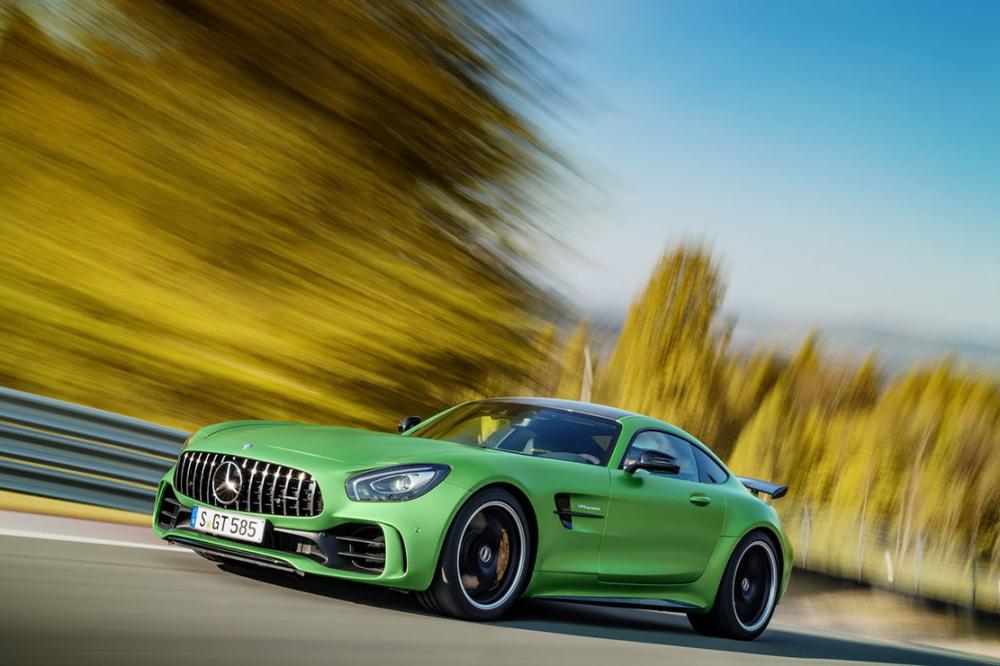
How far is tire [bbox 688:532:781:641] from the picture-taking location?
328 inches

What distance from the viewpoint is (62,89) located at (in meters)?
10.9

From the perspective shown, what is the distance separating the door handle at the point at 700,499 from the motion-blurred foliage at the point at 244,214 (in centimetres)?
392

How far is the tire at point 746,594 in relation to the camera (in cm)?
834

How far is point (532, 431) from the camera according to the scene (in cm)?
757

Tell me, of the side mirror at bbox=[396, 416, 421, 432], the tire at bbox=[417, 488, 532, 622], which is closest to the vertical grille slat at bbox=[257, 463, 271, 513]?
the tire at bbox=[417, 488, 532, 622]

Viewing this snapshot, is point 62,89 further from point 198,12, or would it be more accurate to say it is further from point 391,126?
point 391,126

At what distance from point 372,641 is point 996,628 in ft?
92.4

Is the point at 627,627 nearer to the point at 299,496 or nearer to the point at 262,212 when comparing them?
the point at 299,496

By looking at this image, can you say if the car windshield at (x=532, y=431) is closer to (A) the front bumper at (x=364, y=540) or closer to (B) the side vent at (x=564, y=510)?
(B) the side vent at (x=564, y=510)

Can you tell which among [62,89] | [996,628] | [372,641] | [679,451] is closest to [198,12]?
[62,89]

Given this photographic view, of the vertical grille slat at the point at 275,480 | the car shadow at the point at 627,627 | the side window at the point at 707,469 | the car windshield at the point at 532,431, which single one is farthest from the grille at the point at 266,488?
the side window at the point at 707,469

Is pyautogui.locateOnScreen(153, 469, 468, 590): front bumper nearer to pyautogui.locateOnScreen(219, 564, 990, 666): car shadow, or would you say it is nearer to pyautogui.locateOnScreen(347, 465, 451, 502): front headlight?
pyautogui.locateOnScreen(347, 465, 451, 502): front headlight

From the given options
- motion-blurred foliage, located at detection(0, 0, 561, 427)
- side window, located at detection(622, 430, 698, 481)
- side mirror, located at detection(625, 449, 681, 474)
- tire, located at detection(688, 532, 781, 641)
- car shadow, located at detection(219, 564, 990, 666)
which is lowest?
car shadow, located at detection(219, 564, 990, 666)

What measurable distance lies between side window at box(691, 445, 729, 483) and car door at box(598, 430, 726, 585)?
5cm
